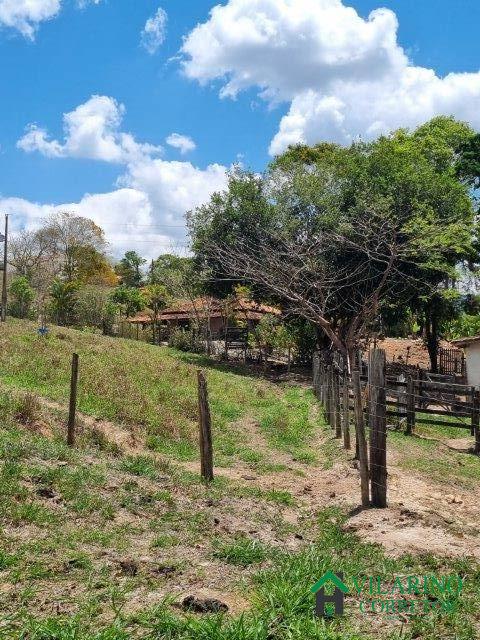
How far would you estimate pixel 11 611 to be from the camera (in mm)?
4211

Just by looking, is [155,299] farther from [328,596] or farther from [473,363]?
[328,596]

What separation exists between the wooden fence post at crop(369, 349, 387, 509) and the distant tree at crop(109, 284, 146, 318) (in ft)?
119

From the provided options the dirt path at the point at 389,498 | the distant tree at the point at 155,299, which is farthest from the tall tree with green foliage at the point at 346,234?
the distant tree at the point at 155,299

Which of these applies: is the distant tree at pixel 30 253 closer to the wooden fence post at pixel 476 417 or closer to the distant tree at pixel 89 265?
the distant tree at pixel 89 265

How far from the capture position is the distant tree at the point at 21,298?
42.6 meters

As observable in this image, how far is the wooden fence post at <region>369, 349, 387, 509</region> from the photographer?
25.7 feet

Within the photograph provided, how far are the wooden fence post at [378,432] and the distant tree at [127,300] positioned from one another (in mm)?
36300

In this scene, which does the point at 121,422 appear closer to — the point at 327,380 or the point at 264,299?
the point at 327,380

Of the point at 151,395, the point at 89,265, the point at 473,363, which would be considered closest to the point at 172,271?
the point at 89,265

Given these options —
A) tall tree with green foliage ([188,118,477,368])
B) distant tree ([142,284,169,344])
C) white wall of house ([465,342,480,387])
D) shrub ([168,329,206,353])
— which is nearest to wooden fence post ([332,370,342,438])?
tall tree with green foliage ([188,118,477,368])

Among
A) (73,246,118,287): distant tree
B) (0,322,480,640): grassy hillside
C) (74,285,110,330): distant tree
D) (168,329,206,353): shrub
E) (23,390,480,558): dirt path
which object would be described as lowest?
(23,390,480,558): dirt path

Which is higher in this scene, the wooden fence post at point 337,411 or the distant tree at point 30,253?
the distant tree at point 30,253

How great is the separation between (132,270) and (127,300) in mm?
23229

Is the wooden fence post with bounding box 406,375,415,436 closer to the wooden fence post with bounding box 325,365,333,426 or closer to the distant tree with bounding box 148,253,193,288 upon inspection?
the wooden fence post with bounding box 325,365,333,426
